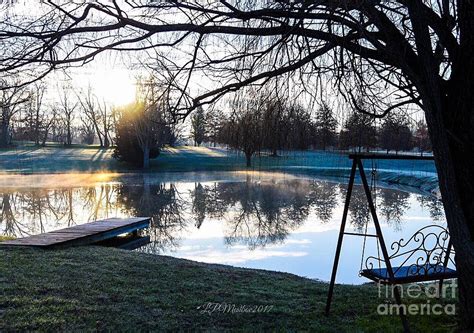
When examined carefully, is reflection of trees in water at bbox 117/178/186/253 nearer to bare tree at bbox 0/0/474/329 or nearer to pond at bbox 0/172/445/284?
pond at bbox 0/172/445/284

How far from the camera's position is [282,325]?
11.2ft

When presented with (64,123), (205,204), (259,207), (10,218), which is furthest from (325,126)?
(64,123)

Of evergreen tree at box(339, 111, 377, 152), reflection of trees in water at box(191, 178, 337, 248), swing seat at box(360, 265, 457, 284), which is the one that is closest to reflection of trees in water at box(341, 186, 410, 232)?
reflection of trees in water at box(191, 178, 337, 248)

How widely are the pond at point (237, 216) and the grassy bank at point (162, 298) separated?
1.92m

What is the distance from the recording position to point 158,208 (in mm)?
13625

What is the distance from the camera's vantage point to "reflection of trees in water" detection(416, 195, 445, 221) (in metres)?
11.9

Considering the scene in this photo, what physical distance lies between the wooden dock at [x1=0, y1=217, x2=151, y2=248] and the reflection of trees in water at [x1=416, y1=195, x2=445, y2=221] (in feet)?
24.2

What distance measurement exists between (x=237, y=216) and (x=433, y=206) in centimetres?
625

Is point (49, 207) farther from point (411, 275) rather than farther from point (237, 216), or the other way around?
point (411, 275)

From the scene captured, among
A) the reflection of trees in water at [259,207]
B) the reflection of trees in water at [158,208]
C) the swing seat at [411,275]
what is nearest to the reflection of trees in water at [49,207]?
the reflection of trees in water at [158,208]

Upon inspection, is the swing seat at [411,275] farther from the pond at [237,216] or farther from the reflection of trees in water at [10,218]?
the reflection of trees in water at [10,218]

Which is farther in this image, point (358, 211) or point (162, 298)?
point (358, 211)

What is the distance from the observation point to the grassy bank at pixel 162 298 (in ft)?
11.1

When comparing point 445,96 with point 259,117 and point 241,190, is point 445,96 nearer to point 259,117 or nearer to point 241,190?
point 259,117
